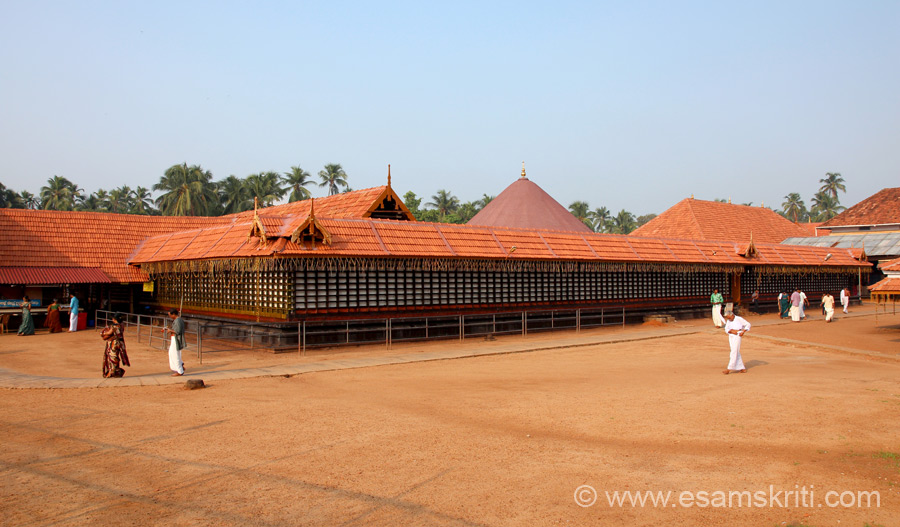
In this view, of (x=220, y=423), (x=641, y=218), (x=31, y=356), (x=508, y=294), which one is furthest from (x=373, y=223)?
(x=641, y=218)

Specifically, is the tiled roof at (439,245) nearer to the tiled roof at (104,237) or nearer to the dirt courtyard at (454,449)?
the tiled roof at (104,237)

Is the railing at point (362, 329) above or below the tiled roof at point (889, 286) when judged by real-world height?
below

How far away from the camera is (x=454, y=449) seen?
7430mm

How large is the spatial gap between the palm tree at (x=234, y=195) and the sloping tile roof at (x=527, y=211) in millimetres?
30973

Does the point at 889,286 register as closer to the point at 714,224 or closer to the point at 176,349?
the point at 176,349

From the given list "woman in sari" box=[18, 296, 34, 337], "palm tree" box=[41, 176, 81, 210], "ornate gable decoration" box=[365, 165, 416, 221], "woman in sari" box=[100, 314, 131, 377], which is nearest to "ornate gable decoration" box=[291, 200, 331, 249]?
"woman in sari" box=[100, 314, 131, 377]

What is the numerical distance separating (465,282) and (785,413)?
11793 millimetres

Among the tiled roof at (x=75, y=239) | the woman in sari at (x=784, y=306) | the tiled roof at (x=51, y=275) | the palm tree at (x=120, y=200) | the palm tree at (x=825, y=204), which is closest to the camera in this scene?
the tiled roof at (x=51, y=275)

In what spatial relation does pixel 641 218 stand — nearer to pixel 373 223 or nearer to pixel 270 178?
pixel 270 178

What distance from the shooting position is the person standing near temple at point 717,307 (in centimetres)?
2380

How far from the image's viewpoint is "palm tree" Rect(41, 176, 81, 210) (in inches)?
2662

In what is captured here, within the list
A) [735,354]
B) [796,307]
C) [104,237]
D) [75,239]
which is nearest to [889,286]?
[796,307]

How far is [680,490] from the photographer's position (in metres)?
6.03

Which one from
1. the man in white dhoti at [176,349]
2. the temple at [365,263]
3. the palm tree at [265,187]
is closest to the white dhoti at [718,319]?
the temple at [365,263]
